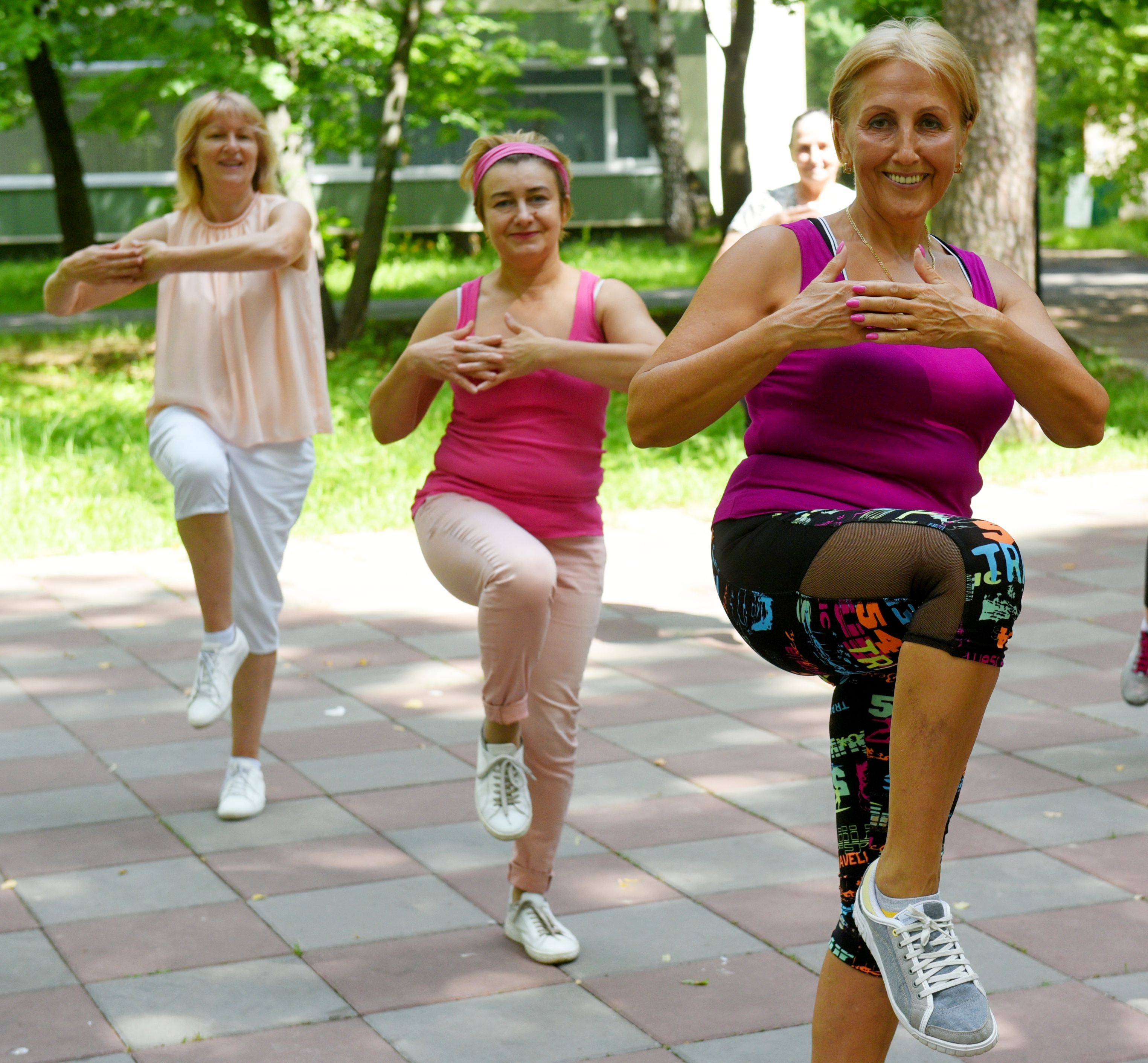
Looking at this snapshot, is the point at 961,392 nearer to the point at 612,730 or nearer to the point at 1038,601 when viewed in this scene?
the point at 612,730

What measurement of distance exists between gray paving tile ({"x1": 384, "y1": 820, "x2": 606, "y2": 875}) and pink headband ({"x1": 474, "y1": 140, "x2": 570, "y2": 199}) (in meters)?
1.91

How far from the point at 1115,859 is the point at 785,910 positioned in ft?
3.54

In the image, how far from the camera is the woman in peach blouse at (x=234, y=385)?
514cm

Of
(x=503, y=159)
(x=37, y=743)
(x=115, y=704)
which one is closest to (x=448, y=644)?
(x=115, y=704)

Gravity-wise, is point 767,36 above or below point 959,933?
above

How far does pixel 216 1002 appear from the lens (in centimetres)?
387

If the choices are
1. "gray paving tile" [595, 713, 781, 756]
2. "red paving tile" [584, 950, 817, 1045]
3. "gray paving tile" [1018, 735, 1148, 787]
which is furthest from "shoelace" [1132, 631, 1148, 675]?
"red paving tile" [584, 950, 817, 1045]

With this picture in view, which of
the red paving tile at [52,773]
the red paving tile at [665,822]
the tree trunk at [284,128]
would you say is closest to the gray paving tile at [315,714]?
the red paving tile at [52,773]

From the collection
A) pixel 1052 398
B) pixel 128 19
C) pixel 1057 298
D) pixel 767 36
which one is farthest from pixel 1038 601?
pixel 767 36

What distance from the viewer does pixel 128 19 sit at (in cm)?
1802

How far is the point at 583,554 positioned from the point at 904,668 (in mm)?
1745

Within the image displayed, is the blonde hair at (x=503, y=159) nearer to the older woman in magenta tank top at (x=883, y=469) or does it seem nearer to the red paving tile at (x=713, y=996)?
the older woman in magenta tank top at (x=883, y=469)

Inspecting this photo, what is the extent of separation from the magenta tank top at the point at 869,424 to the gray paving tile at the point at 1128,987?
155cm

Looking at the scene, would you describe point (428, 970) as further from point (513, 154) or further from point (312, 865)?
point (513, 154)
